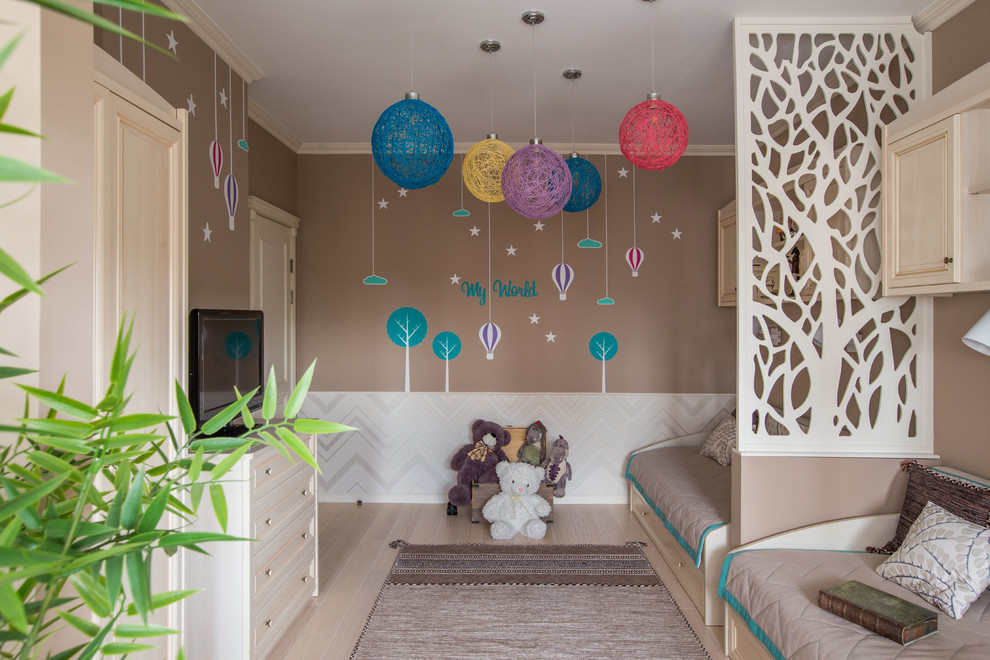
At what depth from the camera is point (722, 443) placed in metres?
3.83

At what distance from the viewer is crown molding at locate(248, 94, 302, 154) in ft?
11.9

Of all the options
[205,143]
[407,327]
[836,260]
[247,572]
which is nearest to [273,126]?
[205,143]

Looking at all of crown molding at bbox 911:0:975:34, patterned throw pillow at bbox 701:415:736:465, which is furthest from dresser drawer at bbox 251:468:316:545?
crown molding at bbox 911:0:975:34

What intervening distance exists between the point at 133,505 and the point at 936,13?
127 inches

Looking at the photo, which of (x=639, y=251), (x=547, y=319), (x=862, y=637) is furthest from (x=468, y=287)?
(x=862, y=637)

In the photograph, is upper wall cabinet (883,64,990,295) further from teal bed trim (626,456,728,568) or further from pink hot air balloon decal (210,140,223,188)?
pink hot air balloon decal (210,140,223,188)

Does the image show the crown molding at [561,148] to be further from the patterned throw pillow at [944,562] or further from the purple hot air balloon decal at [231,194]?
the patterned throw pillow at [944,562]

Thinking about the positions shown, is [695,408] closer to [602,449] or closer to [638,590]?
[602,449]

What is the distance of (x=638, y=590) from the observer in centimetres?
299

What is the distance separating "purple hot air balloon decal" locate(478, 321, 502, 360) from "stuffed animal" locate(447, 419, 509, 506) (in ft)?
1.85

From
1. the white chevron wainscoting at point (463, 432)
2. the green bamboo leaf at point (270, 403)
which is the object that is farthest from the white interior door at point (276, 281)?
the green bamboo leaf at point (270, 403)

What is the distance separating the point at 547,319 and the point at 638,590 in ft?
6.97

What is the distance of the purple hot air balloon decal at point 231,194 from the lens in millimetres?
2932

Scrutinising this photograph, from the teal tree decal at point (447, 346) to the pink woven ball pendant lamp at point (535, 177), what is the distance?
80.5 inches
